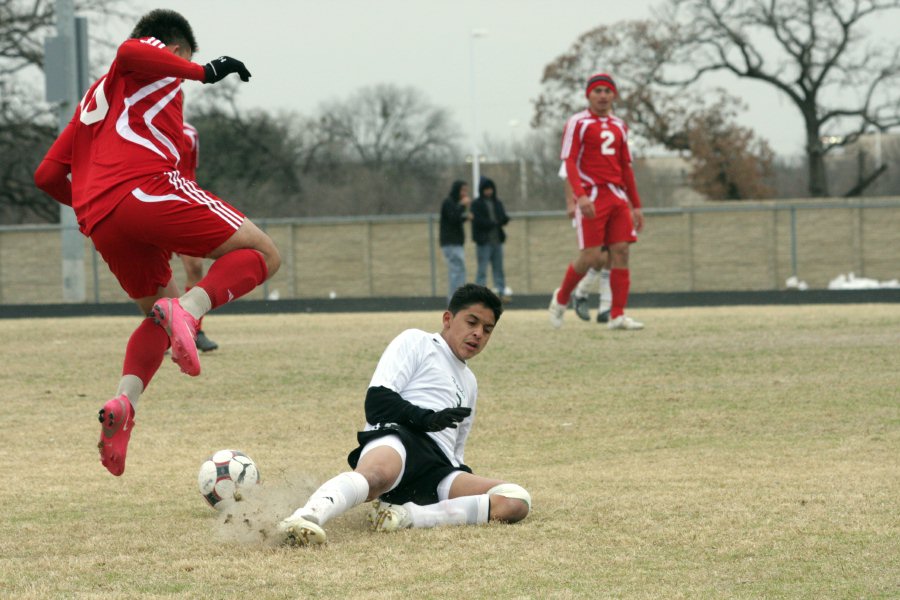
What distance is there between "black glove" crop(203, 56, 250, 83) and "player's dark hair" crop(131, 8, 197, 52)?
1.76ft

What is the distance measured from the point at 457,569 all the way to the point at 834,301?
2104 centimetres

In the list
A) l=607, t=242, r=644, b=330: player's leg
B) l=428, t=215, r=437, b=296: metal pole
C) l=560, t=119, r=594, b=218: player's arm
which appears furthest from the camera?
l=428, t=215, r=437, b=296: metal pole

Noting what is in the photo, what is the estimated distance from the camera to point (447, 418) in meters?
5.07

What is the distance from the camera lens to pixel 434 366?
18.4ft

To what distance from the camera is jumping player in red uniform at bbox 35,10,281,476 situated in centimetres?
555

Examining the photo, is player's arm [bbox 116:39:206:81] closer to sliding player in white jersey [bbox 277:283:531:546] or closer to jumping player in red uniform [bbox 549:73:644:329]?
sliding player in white jersey [bbox 277:283:531:546]

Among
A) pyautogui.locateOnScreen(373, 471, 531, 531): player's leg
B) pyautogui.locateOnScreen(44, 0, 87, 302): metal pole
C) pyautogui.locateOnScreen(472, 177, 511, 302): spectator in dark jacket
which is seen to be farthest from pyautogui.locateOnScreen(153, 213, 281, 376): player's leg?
pyautogui.locateOnScreen(44, 0, 87, 302): metal pole

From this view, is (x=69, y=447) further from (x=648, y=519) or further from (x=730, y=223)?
(x=730, y=223)

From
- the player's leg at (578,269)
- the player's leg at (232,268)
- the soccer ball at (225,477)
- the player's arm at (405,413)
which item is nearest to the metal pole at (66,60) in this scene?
the player's leg at (578,269)

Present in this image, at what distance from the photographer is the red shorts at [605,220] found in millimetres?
13094

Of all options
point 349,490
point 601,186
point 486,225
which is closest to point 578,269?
point 601,186

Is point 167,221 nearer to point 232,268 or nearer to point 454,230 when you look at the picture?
point 232,268

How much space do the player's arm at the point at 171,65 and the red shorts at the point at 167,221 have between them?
477 millimetres

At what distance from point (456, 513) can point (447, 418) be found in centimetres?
43
